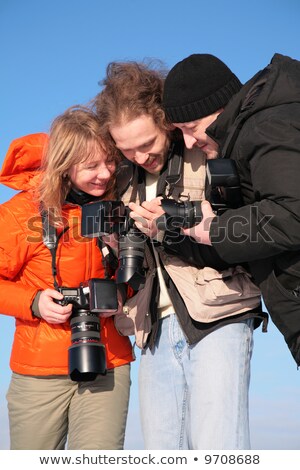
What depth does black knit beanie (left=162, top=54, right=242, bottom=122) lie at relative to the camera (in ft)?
11.0

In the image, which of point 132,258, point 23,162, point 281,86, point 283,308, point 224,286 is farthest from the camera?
point 23,162

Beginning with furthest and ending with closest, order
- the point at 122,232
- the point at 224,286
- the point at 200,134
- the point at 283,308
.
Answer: the point at 122,232 → the point at 200,134 → the point at 224,286 → the point at 283,308

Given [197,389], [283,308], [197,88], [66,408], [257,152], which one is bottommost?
[197,389]

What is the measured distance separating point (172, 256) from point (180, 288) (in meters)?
0.18

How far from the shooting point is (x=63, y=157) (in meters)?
3.84

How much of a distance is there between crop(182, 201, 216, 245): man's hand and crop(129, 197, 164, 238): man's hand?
197 millimetres

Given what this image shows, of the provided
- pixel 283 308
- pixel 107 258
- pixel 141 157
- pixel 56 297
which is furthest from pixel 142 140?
→ pixel 283 308

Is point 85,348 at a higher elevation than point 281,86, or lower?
lower

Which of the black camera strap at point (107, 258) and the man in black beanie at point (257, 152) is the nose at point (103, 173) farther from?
the man in black beanie at point (257, 152)

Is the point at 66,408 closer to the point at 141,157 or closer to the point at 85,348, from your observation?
the point at 85,348

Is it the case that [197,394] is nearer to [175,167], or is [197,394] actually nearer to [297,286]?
[297,286]

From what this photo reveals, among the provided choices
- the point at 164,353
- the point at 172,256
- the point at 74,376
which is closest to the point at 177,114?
the point at 172,256

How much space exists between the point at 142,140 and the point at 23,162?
2.67 ft

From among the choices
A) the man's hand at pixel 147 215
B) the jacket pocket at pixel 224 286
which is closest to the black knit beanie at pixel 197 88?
the man's hand at pixel 147 215
